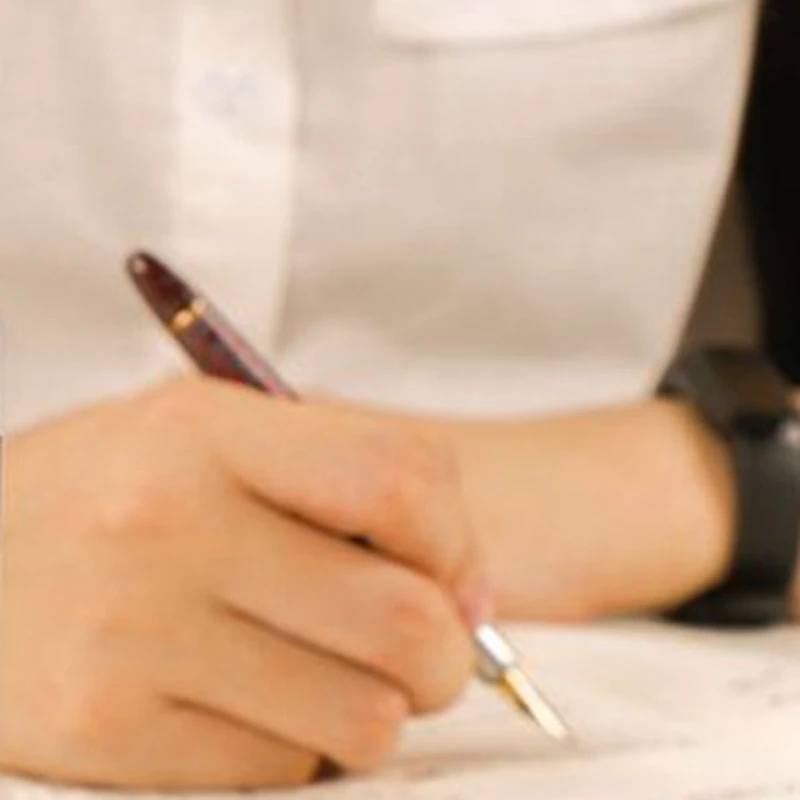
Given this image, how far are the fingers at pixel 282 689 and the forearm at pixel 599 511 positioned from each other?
0.60 feet

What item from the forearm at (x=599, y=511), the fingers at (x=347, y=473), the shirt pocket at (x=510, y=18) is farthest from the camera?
the shirt pocket at (x=510, y=18)

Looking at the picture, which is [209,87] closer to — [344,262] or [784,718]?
[344,262]

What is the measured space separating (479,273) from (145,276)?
32cm

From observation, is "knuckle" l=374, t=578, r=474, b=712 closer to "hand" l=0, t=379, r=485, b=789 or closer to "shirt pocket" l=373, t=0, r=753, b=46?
"hand" l=0, t=379, r=485, b=789

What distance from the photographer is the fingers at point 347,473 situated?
55 centimetres

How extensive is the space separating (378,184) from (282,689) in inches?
13.8

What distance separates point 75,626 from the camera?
0.58m

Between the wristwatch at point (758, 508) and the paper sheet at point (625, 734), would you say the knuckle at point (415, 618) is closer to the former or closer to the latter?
the paper sheet at point (625, 734)

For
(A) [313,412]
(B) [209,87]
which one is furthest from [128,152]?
(A) [313,412]

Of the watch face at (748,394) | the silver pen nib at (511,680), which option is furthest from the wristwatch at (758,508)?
the silver pen nib at (511,680)

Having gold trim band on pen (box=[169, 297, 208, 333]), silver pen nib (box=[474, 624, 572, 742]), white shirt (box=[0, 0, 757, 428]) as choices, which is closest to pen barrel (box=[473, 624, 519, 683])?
silver pen nib (box=[474, 624, 572, 742])

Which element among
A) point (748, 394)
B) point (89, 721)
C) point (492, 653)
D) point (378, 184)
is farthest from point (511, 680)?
point (378, 184)

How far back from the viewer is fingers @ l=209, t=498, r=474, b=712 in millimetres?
557

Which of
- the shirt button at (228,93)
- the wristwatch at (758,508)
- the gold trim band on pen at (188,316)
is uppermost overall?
the gold trim band on pen at (188,316)
